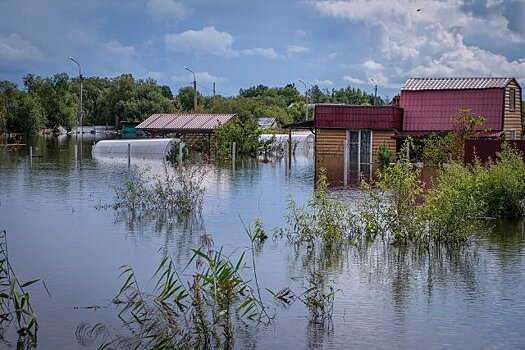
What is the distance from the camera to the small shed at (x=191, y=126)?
5822cm

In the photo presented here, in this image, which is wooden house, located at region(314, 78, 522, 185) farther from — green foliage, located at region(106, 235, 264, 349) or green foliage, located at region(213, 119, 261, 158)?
green foliage, located at region(106, 235, 264, 349)

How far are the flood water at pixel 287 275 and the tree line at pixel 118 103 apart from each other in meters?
59.5

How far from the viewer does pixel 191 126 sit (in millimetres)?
58969

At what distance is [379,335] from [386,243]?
668cm


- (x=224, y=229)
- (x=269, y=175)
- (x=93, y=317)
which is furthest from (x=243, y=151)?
(x=93, y=317)

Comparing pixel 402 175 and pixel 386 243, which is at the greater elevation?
pixel 402 175

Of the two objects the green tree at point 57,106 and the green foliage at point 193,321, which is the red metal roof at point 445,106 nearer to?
the green foliage at point 193,321

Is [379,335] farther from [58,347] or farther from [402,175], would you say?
[402,175]

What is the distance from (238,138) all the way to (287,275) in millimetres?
39772

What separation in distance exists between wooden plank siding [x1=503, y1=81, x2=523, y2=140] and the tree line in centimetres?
3287

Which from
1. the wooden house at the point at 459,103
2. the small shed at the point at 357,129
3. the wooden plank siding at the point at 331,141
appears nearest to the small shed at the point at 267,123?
the wooden plank siding at the point at 331,141

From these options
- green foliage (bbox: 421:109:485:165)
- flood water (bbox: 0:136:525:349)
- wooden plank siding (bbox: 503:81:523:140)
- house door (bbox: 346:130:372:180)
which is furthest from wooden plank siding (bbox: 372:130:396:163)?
flood water (bbox: 0:136:525:349)

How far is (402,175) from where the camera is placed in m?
17.7

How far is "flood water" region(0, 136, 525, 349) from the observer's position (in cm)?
1119
